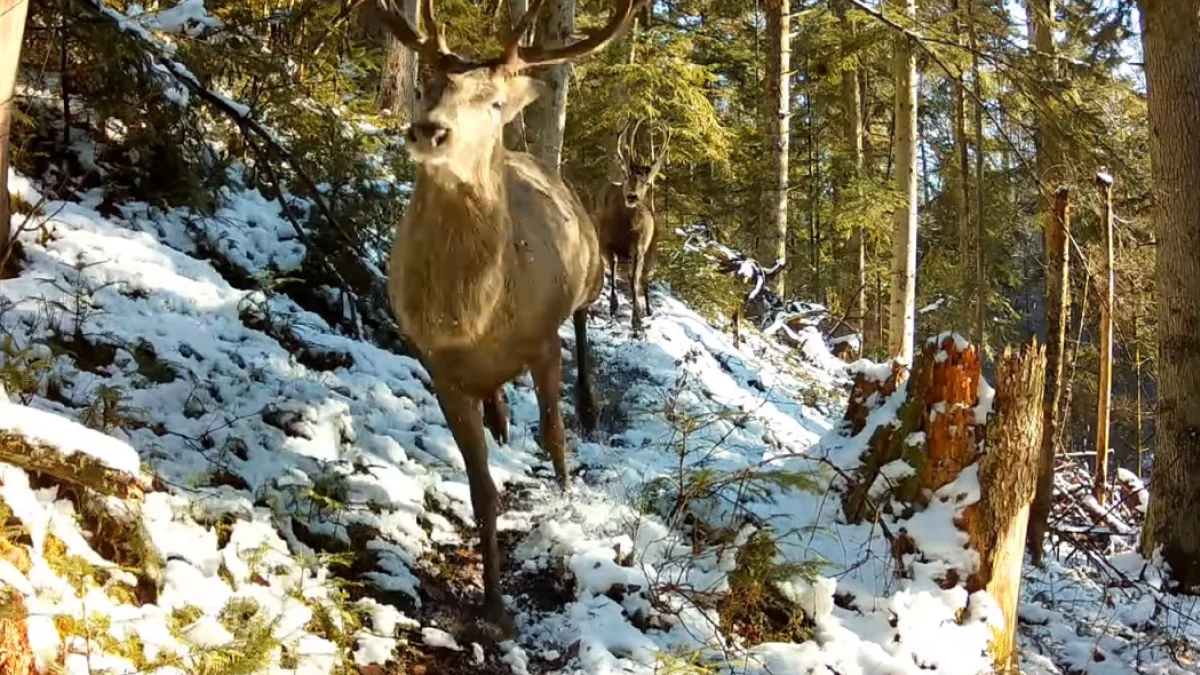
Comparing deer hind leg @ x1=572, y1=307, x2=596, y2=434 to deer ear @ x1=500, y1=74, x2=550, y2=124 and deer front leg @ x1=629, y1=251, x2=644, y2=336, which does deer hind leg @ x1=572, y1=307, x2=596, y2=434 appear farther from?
deer ear @ x1=500, y1=74, x2=550, y2=124

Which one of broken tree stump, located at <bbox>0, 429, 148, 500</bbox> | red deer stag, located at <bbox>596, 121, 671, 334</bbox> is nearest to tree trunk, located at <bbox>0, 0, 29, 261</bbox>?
→ broken tree stump, located at <bbox>0, 429, 148, 500</bbox>

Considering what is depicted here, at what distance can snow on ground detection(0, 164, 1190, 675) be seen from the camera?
3.18m

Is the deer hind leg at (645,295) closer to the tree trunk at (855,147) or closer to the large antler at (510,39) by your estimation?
the large antler at (510,39)

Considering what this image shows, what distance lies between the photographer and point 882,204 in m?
14.4

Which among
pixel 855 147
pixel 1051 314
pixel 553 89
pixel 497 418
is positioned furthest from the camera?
pixel 855 147

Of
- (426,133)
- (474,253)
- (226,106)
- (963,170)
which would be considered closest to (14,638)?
(426,133)

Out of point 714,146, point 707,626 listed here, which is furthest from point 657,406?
point 714,146

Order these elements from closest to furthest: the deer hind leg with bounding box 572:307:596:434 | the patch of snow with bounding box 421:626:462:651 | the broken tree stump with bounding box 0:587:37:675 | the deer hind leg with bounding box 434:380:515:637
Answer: the broken tree stump with bounding box 0:587:37:675, the patch of snow with bounding box 421:626:462:651, the deer hind leg with bounding box 434:380:515:637, the deer hind leg with bounding box 572:307:596:434

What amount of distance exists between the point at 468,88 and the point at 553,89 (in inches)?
233

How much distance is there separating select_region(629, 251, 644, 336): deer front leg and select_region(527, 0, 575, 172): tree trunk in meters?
1.77

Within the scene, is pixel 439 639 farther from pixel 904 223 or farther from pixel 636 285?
pixel 904 223

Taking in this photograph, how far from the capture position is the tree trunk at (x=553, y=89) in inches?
363

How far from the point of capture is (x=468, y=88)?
3947 millimetres

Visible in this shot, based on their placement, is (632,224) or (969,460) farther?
(632,224)
